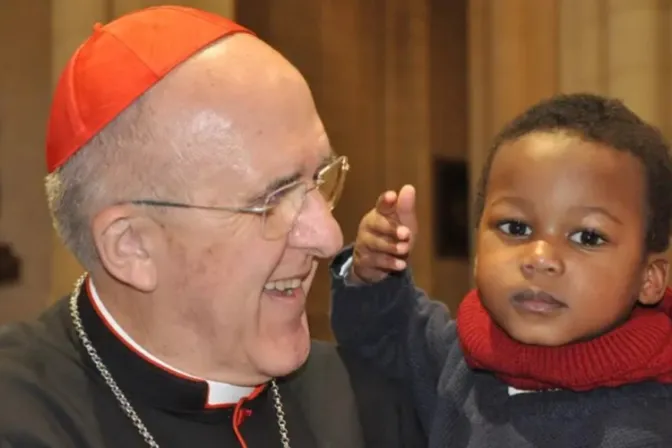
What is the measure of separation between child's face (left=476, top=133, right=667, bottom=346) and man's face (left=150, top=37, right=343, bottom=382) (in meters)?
0.26

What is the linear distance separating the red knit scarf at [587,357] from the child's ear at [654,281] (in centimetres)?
2

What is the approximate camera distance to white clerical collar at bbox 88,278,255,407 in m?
1.32

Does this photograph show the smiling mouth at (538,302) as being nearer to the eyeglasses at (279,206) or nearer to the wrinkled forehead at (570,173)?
the wrinkled forehead at (570,173)

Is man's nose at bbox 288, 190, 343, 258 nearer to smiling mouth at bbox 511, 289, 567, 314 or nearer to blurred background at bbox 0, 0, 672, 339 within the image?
smiling mouth at bbox 511, 289, 567, 314

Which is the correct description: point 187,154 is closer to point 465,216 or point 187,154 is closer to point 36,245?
point 36,245

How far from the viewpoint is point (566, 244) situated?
1.34 metres

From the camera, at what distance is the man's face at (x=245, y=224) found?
1.25 meters

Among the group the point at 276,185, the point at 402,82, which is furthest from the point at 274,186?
the point at 402,82

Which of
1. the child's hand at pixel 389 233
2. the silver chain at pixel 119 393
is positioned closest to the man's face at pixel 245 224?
the silver chain at pixel 119 393

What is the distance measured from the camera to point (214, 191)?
4.13 feet

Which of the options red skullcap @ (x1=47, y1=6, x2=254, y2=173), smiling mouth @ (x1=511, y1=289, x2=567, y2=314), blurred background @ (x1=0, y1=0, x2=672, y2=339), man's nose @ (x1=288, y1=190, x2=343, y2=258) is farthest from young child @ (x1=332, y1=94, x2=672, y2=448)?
blurred background @ (x1=0, y1=0, x2=672, y2=339)

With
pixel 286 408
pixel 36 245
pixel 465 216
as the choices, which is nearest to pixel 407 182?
pixel 465 216

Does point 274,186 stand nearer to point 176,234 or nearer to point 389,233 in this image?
point 176,234

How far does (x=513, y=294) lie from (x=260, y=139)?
42 centimetres
